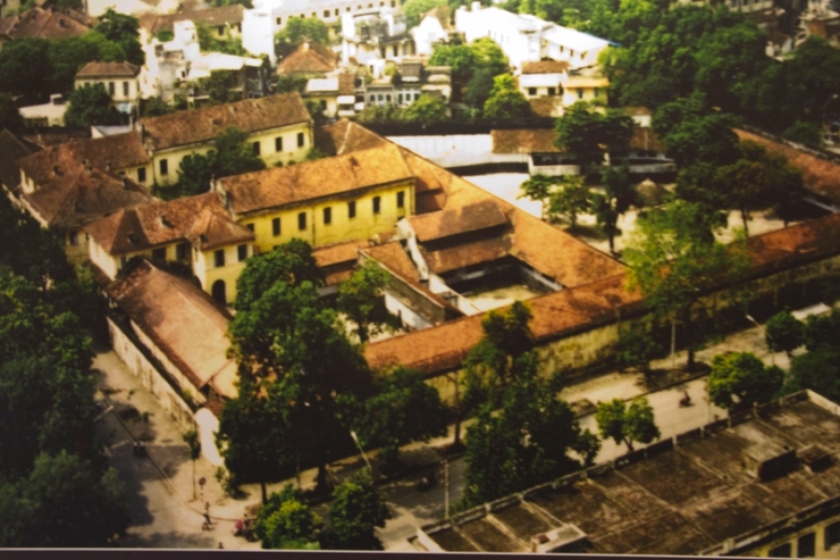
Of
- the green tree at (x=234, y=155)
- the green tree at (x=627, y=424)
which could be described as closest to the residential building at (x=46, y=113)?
the green tree at (x=234, y=155)

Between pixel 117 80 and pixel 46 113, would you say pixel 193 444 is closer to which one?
pixel 46 113

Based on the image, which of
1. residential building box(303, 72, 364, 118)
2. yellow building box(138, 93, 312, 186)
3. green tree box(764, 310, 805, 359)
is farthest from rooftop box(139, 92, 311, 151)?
green tree box(764, 310, 805, 359)

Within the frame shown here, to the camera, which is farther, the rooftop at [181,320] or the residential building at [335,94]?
the residential building at [335,94]

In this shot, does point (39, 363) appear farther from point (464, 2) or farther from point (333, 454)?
point (464, 2)

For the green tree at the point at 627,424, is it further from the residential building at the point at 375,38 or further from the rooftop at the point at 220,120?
the rooftop at the point at 220,120

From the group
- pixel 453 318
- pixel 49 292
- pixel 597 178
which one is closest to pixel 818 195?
pixel 597 178

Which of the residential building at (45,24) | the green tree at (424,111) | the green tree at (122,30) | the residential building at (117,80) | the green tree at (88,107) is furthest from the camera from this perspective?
the green tree at (424,111)

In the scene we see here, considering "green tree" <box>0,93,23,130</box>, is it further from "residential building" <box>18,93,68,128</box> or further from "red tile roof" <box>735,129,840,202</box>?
"red tile roof" <box>735,129,840,202</box>
